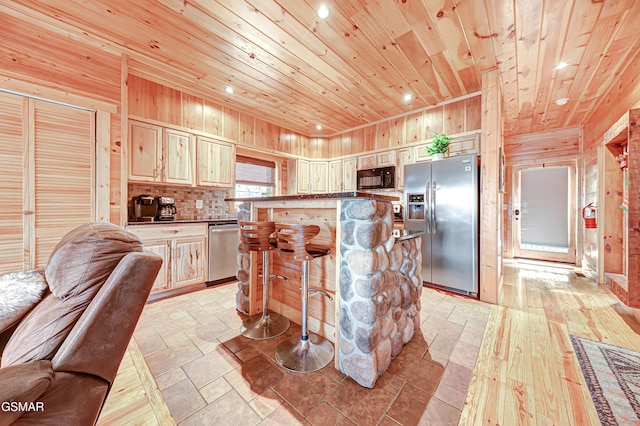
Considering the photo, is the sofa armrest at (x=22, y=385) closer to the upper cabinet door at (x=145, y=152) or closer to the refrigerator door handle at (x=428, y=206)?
the upper cabinet door at (x=145, y=152)

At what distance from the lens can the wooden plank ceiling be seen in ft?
6.42

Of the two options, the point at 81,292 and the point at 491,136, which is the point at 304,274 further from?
the point at 491,136

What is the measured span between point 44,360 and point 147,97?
3.26 m

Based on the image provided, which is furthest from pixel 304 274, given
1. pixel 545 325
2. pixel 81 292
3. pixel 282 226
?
pixel 545 325

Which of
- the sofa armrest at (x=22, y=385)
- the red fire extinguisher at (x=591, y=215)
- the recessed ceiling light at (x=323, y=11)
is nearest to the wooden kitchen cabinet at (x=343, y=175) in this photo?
the recessed ceiling light at (x=323, y=11)

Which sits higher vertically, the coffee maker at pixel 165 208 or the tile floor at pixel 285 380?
the coffee maker at pixel 165 208

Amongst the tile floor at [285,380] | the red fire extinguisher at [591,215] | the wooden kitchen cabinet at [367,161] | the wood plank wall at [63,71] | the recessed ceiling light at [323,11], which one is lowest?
the tile floor at [285,380]

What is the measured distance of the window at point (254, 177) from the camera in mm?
4273

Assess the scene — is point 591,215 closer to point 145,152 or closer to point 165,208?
point 165,208

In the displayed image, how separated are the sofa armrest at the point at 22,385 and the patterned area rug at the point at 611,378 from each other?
241cm

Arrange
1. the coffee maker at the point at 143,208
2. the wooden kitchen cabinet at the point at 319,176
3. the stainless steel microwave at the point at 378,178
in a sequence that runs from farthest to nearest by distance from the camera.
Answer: the wooden kitchen cabinet at the point at 319,176 → the stainless steel microwave at the point at 378,178 → the coffee maker at the point at 143,208

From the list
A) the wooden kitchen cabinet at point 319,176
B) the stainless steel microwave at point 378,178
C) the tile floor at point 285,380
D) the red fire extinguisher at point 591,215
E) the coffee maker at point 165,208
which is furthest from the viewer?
the wooden kitchen cabinet at point 319,176

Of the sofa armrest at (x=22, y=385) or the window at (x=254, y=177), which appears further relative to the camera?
the window at (x=254, y=177)

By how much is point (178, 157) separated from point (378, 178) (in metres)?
3.09
